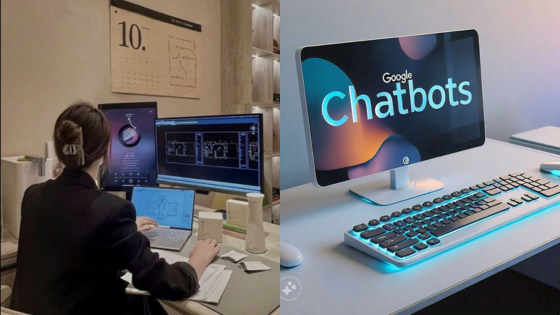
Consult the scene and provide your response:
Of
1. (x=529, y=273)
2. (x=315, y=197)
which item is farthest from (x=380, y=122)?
(x=529, y=273)

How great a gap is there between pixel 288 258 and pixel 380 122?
0.43 metres

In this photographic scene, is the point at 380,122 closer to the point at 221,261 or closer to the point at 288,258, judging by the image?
the point at 288,258

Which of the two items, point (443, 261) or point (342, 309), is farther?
point (443, 261)

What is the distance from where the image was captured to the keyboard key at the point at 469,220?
2.48ft

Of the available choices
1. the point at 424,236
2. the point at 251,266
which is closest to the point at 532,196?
the point at 424,236

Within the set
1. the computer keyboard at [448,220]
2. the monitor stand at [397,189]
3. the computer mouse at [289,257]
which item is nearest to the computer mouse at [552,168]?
the computer keyboard at [448,220]

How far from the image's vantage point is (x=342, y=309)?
0.59 meters

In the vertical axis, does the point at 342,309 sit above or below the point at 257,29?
below

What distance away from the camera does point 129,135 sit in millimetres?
279

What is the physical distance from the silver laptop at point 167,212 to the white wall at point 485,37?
0.70 meters

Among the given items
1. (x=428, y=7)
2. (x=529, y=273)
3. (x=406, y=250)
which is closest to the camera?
(x=406, y=250)

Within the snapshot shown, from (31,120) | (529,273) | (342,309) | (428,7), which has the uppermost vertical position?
(428,7)

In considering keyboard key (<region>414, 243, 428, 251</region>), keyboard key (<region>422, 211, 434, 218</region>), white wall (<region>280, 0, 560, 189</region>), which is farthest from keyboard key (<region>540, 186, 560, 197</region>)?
white wall (<region>280, 0, 560, 189</region>)

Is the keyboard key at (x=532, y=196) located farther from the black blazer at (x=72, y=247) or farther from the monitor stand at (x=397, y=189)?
the black blazer at (x=72, y=247)
